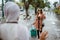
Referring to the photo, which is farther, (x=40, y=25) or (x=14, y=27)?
(x=40, y=25)

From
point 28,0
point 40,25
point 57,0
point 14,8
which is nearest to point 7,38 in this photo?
point 14,8

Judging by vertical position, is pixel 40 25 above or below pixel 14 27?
below

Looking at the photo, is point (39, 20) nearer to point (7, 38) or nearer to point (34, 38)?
point (34, 38)

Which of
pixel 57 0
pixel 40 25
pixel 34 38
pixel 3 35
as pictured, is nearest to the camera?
pixel 3 35

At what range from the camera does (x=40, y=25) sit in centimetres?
845

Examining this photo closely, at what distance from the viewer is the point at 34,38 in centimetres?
962

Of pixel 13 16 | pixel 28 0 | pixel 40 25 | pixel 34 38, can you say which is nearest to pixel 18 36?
pixel 13 16

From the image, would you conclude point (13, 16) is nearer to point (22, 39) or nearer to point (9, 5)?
point (9, 5)

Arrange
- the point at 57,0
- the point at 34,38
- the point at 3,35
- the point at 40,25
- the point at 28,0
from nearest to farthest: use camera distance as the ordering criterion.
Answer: the point at 3,35
the point at 40,25
the point at 34,38
the point at 28,0
the point at 57,0

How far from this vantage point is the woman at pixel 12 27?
2.39m

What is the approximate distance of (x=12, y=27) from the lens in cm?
245

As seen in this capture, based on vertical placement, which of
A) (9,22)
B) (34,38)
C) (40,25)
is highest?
(9,22)

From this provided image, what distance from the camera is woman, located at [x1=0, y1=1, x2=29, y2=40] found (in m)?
2.39

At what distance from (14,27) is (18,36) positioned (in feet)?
0.40
